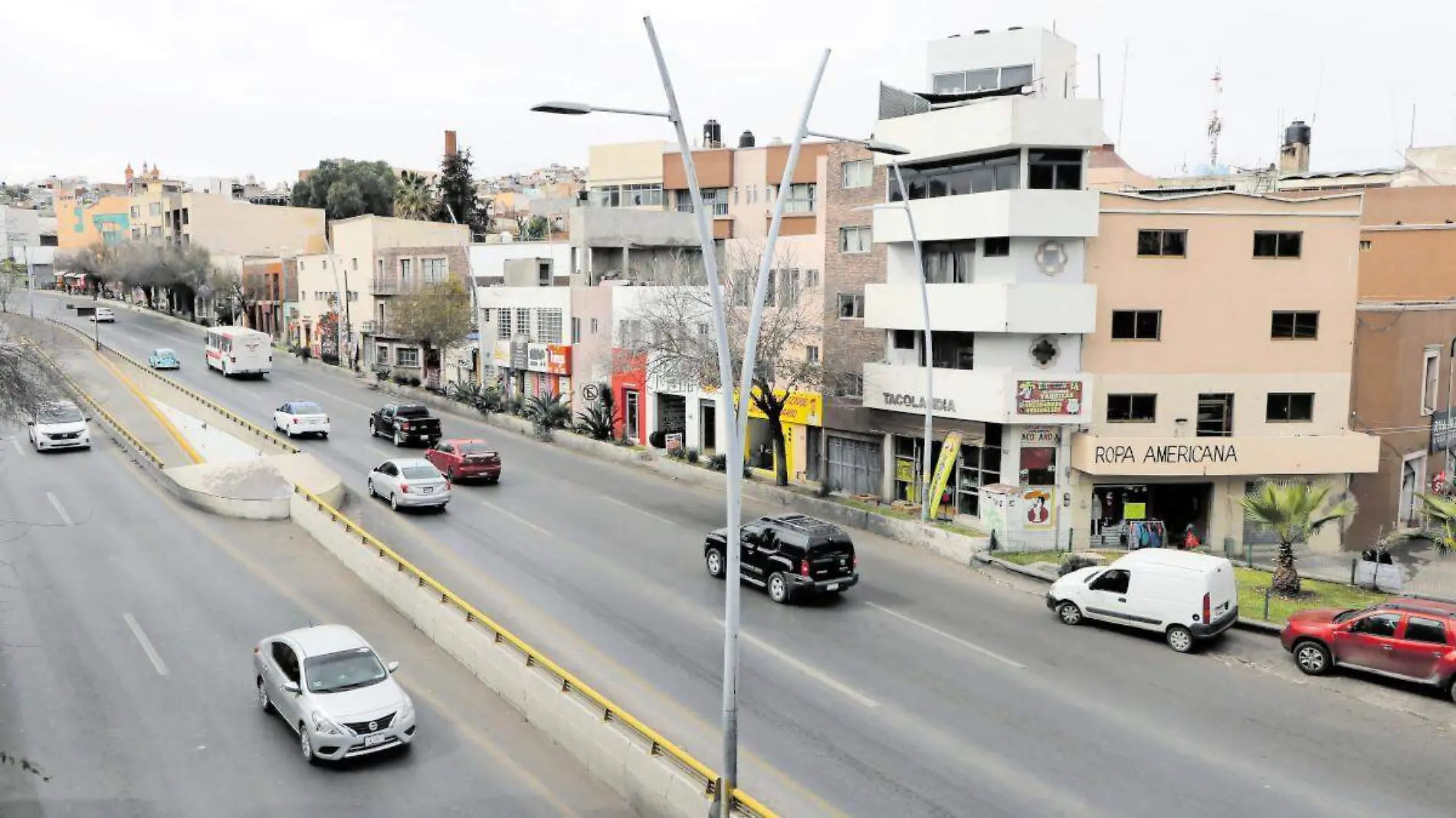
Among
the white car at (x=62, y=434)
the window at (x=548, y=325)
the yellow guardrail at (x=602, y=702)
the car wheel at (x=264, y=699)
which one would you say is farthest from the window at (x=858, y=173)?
the white car at (x=62, y=434)

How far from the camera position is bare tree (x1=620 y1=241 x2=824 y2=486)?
34.5 m

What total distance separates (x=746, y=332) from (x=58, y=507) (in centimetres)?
2177

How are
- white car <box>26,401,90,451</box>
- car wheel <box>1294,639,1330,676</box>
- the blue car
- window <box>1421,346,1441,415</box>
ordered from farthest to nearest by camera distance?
the blue car, white car <box>26,401,90,451</box>, window <box>1421,346,1441,415</box>, car wheel <box>1294,639,1330,676</box>

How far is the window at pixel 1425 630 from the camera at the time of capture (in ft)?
61.4

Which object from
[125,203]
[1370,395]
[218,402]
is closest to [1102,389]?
[1370,395]

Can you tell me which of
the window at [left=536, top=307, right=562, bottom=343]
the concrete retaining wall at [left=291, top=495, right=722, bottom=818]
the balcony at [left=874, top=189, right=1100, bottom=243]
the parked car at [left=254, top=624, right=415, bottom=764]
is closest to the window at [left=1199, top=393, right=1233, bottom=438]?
the balcony at [left=874, top=189, right=1100, bottom=243]

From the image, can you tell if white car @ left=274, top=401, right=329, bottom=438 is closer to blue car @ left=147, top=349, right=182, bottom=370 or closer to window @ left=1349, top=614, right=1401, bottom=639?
blue car @ left=147, top=349, right=182, bottom=370

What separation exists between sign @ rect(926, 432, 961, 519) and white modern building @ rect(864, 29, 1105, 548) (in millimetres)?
319

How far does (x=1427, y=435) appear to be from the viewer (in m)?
34.3

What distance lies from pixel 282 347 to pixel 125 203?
202 feet

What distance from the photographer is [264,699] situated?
705 inches

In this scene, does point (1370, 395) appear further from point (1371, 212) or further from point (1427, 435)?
point (1371, 212)

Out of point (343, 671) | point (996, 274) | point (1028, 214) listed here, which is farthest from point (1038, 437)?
point (343, 671)

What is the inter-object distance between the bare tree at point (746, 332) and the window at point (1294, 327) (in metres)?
13.5
